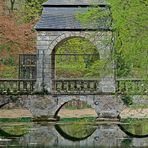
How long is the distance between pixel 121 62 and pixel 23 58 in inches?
407

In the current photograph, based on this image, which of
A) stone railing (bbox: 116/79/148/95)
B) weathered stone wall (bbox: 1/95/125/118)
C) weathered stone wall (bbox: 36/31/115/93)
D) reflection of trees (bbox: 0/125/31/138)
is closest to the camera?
stone railing (bbox: 116/79/148/95)

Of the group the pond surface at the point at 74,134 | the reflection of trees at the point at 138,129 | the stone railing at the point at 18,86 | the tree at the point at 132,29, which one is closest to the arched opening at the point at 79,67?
the stone railing at the point at 18,86

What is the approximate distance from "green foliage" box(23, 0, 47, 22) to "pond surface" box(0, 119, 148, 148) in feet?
38.8

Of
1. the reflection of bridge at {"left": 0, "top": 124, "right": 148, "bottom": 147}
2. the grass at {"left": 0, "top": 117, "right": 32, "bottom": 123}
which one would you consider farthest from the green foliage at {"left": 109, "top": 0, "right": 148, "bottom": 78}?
the grass at {"left": 0, "top": 117, "right": 32, "bottom": 123}

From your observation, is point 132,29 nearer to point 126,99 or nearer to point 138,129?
point 126,99

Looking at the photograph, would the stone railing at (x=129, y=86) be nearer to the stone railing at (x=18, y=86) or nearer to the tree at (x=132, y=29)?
the stone railing at (x=18, y=86)

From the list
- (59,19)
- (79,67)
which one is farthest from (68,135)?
(79,67)

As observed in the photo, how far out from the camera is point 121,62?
20.0 meters

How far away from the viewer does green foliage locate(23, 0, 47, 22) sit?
38.7 m

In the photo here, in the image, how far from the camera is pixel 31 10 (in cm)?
3953

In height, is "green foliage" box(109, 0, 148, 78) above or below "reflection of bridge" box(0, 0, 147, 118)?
above

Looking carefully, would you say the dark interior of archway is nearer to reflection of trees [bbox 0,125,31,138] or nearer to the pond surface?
the pond surface

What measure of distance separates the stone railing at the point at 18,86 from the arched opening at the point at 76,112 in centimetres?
169

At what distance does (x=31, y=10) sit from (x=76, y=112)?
9276 millimetres
